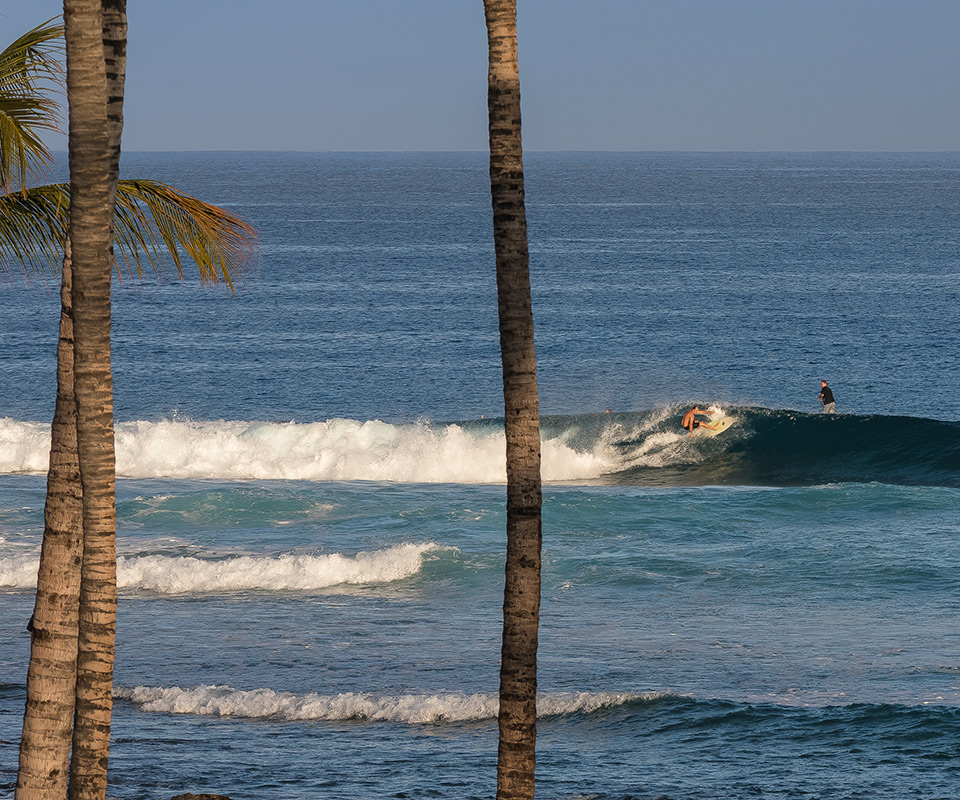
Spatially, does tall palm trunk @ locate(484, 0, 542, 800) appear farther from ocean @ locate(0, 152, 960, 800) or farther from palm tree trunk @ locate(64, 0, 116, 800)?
ocean @ locate(0, 152, 960, 800)

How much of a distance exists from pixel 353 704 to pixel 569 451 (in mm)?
25109

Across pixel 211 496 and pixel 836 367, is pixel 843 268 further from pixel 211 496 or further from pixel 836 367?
pixel 211 496

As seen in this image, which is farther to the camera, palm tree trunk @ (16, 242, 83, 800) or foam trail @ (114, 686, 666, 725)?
foam trail @ (114, 686, 666, 725)

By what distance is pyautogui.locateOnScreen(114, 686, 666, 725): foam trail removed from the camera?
16938mm

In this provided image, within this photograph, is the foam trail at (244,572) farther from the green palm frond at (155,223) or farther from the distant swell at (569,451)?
the green palm frond at (155,223)

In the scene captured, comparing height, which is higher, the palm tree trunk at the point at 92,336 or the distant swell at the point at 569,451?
the palm tree trunk at the point at 92,336

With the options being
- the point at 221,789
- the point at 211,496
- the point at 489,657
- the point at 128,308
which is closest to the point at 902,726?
the point at 489,657

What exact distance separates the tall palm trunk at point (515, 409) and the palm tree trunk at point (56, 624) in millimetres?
2736

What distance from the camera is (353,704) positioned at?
17234 mm

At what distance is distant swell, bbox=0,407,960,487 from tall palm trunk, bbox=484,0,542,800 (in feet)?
103

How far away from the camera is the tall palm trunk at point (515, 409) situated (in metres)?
7.37

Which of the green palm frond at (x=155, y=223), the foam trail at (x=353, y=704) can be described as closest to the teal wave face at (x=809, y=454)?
the foam trail at (x=353, y=704)

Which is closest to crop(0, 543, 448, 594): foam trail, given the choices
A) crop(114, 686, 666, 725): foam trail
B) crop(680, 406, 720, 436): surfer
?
crop(114, 686, 666, 725): foam trail

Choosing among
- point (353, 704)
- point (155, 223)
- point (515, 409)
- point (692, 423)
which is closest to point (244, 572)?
point (353, 704)
